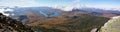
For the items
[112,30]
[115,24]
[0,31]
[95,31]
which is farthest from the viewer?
[0,31]

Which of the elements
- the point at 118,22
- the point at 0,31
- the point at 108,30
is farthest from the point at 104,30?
the point at 0,31

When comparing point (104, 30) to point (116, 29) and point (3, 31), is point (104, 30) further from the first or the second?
point (3, 31)

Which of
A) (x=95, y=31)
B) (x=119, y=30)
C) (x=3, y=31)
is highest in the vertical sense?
(x=119, y=30)

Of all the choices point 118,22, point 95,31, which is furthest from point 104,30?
point 95,31

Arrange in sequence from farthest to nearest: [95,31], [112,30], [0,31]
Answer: [0,31] < [95,31] < [112,30]

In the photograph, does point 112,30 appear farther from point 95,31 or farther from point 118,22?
point 95,31

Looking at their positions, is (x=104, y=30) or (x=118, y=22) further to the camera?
(x=118, y=22)

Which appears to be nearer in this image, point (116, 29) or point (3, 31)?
point (116, 29)

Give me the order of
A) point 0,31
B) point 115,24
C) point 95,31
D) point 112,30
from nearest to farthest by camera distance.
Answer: point 112,30
point 115,24
point 95,31
point 0,31

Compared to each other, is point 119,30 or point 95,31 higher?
point 119,30
